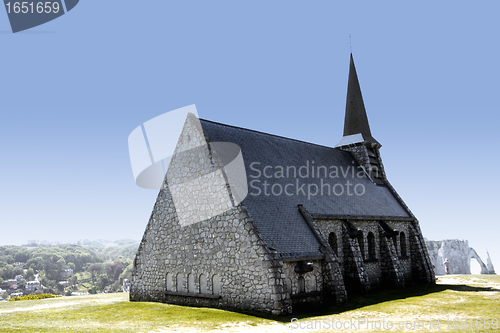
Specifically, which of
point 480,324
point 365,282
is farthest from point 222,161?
point 480,324

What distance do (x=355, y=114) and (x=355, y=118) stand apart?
0.39 metres

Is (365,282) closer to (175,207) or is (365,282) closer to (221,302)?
(221,302)

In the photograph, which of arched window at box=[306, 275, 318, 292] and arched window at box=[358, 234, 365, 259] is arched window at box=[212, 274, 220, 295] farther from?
arched window at box=[358, 234, 365, 259]

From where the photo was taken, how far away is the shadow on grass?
593 inches

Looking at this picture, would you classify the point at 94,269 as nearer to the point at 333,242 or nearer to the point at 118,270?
the point at 118,270

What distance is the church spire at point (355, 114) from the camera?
32.6 m

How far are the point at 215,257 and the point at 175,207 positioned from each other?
12.8ft

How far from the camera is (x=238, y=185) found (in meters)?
17.9

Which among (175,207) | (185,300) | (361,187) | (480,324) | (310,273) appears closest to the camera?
(480,324)

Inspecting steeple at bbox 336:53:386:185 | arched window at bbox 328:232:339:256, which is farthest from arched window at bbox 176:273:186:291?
steeple at bbox 336:53:386:185

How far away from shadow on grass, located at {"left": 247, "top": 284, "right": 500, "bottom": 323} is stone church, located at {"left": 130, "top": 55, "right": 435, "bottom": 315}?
40 cm

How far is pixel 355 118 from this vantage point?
109 feet

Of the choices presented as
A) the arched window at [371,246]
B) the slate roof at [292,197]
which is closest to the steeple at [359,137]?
A: the slate roof at [292,197]

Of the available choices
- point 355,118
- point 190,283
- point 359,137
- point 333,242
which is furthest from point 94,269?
point 333,242
